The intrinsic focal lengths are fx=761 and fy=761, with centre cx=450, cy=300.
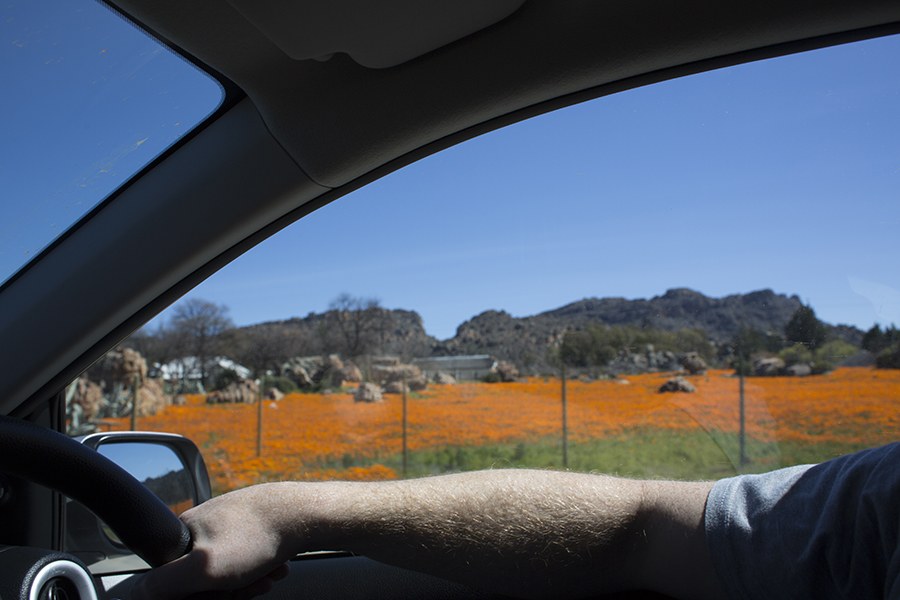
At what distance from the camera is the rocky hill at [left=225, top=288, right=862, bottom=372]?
16.1 ft

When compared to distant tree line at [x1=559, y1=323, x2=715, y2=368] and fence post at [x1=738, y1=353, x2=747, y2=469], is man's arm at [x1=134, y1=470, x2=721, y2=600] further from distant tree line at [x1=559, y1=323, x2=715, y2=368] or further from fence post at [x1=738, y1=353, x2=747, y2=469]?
distant tree line at [x1=559, y1=323, x2=715, y2=368]

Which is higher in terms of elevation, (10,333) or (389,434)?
(10,333)

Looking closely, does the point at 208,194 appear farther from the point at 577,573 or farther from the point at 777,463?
the point at 777,463

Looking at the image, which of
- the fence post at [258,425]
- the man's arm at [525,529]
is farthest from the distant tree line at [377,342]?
the man's arm at [525,529]

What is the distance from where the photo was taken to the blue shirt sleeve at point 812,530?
1265mm

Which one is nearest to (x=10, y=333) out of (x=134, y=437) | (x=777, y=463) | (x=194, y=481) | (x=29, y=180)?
(x=29, y=180)

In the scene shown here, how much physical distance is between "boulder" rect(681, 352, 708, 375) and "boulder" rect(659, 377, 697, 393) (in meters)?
0.08

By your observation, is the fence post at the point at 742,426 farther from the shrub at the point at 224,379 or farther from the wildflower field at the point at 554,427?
the shrub at the point at 224,379

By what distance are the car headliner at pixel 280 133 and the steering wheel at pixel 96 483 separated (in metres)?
0.68

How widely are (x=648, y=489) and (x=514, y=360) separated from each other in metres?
5.68

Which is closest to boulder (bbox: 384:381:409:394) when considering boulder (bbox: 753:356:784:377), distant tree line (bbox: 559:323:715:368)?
distant tree line (bbox: 559:323:715:368)

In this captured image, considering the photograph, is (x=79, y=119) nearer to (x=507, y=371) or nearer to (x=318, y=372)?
(x=318, y=372)

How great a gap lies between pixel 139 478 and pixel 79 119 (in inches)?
36.9

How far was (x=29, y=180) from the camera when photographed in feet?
6.21
